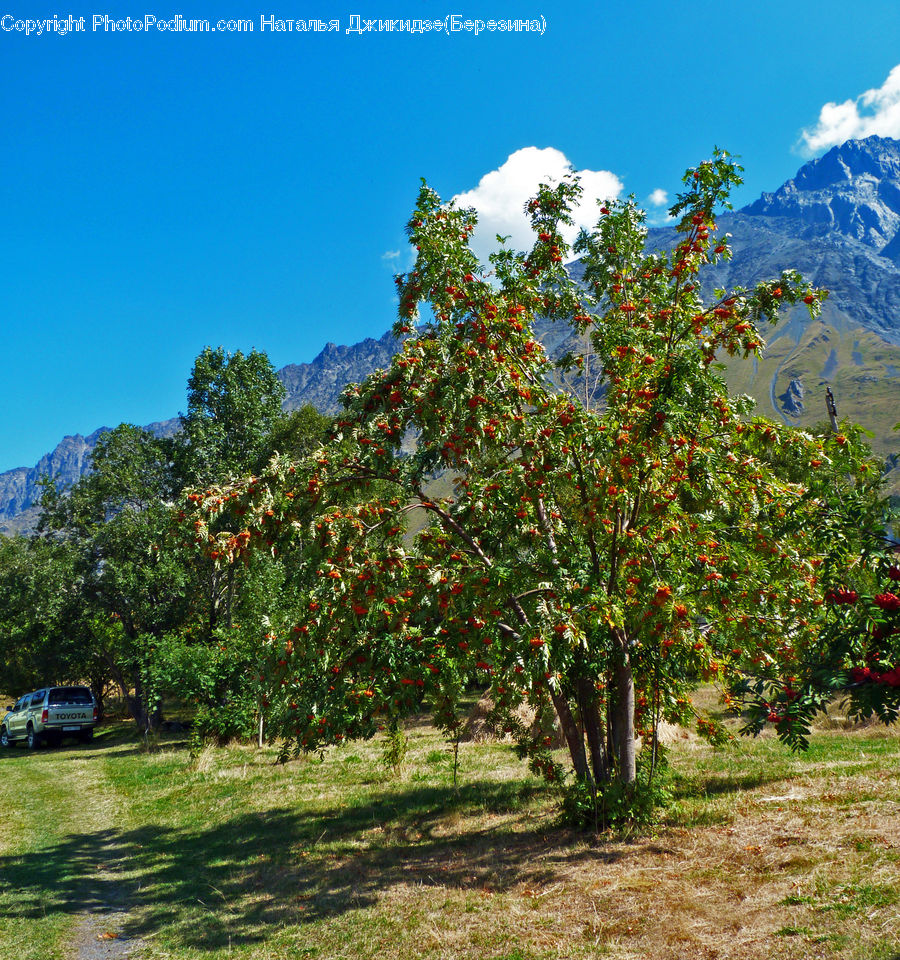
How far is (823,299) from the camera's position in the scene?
7.09 metres

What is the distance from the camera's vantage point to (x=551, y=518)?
27.4 feet

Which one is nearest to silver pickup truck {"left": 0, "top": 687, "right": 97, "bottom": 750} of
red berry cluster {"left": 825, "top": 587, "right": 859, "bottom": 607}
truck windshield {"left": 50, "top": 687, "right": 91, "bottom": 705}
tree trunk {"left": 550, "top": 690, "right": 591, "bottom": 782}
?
truck windshield {"left": 50, "top": 687, "right": 91, "bottom": 705}

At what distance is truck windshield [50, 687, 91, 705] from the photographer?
23172mm

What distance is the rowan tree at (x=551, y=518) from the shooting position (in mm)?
6297

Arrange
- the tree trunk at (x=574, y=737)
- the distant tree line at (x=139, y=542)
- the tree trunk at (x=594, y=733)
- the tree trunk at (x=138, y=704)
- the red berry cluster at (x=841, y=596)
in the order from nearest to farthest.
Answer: the red berry cluster at (x=841, y=596)
the tree trunk at (x=594, y=733)
the tree trunk at (x=574, y=737)
the distant tree line at (x=139, y=542)
the tree trunk at (x=138, y=704)

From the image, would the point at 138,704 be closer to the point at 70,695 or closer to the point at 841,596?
the point at 70,695

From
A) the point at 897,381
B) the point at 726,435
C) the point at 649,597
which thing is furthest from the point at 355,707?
the point at 897,381

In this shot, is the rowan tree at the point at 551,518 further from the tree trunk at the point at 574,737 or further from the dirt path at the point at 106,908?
the dirt path at the point at 106,908

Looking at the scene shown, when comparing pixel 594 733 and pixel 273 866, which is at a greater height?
pixel 594 733

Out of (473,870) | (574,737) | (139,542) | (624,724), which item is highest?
(139,542)

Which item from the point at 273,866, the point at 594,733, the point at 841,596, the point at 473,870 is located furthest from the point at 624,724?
the point at 273,866

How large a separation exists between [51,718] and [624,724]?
73.0 ft

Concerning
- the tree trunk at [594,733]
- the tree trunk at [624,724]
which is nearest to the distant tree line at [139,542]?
the tree trunk at [594,733]

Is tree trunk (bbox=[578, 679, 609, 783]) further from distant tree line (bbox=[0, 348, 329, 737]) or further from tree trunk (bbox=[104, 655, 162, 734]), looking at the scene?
tree trunk (bbox=[104, 655, 162, 734])
